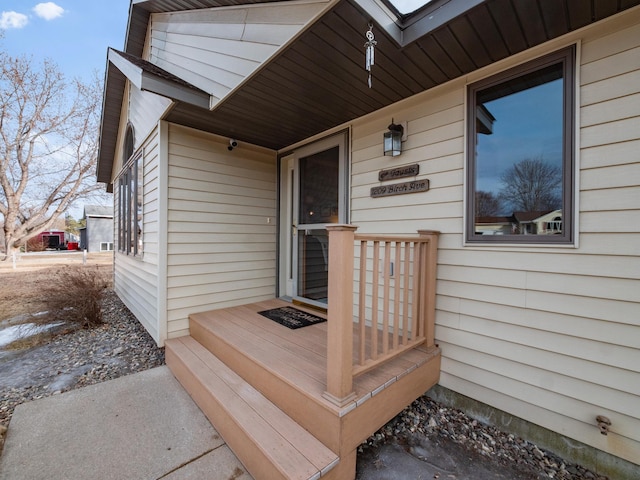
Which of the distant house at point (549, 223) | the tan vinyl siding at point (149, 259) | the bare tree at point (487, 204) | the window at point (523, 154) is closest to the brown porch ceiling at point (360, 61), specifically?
the window at point (523, 154)

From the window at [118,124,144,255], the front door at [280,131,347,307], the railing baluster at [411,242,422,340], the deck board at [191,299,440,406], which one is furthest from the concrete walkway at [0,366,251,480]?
the window at [118,124,144,255]

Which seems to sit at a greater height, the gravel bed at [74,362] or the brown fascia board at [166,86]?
the brown fascia board at [166,86]

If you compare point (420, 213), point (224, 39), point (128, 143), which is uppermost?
point (224, 39)

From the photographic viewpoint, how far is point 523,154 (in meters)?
2.04

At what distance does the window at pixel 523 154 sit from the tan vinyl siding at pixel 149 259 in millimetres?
3363

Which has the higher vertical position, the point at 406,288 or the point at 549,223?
the point at 549,223

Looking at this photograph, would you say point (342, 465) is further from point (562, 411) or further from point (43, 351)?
point (43, 351)

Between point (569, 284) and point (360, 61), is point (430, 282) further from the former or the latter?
point (360, 61)

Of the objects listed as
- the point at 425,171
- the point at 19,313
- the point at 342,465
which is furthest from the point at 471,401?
the point at 19,313

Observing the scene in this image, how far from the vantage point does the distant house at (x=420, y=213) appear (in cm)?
164

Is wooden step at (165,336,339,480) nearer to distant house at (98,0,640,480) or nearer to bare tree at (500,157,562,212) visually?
distant house at (98,0,640,480)

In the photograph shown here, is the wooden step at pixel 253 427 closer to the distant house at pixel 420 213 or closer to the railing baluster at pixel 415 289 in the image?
the distant house at pixel 420 213

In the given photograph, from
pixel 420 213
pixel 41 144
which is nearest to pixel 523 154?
pixel 420 213

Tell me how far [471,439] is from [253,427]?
1569 mm
